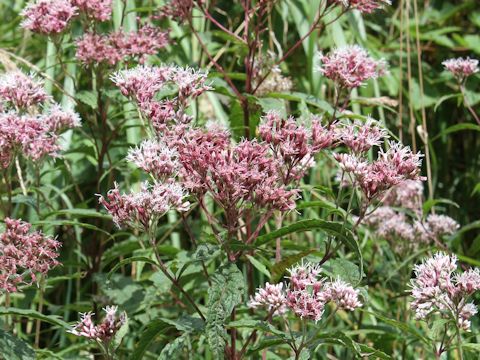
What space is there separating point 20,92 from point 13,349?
666mm

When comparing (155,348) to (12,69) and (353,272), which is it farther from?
(353,272)

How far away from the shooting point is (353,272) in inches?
70.3

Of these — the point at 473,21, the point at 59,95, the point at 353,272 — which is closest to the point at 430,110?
the point at 473,21

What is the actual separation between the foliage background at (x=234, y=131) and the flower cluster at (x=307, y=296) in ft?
0.66

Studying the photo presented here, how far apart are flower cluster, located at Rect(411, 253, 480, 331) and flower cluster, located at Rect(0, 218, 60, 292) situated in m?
0.76

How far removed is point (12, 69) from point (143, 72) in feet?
2.65

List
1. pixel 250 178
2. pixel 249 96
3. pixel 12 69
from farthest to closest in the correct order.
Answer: pixel 12 69 < pixel 249 96 < pixel 250 178

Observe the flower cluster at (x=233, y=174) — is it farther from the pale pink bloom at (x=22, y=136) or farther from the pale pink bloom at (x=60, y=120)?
the pale pink bloom at (x=60, y=120)

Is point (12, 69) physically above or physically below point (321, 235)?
above

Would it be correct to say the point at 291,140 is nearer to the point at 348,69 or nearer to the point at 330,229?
the point at 330,229

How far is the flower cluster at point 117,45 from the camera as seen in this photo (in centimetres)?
223

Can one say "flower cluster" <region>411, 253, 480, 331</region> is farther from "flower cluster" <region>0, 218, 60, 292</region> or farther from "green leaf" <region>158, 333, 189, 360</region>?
"flower cluster" <region>0, 218, 60, 292</region>

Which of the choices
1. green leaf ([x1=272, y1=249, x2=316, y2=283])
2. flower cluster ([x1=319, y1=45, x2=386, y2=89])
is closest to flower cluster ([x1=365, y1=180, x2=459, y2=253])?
flower cluster ([x1=319, y1=45, x2=386, y2=89])

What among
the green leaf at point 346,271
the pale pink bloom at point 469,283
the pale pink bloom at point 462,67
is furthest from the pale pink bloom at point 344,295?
the pale pink bloom at point 462,67
